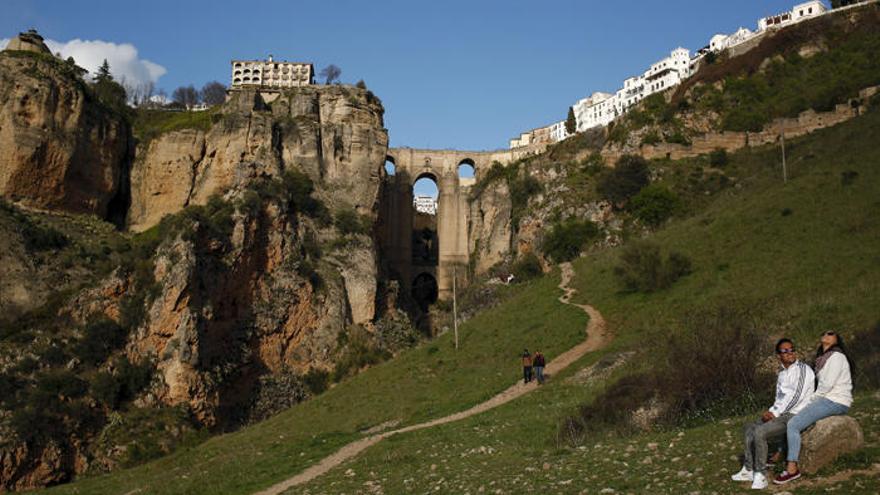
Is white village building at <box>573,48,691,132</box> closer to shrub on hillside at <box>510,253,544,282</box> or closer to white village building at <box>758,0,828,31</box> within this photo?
white village building at <box>758,0,828,31</box>

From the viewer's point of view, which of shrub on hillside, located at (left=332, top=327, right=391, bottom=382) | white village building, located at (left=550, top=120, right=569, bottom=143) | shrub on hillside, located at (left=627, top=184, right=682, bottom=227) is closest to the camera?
shrub on hillside, located at (left=332, top=327, right=391, bottom=382)

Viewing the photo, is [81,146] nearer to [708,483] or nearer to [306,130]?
[306,130]

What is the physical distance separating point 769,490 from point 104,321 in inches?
1597

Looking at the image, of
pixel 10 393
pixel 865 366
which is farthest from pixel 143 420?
pixel 865 366

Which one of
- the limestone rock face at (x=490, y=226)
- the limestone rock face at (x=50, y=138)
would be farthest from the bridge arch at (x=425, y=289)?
the limestone rock face at (x=50, y=138)

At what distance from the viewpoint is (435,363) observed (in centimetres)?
3284

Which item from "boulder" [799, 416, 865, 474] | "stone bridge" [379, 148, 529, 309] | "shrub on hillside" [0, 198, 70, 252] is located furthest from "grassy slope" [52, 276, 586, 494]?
"stone bridge" [379, 148, 529, 309]

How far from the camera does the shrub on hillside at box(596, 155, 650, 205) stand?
202 ft

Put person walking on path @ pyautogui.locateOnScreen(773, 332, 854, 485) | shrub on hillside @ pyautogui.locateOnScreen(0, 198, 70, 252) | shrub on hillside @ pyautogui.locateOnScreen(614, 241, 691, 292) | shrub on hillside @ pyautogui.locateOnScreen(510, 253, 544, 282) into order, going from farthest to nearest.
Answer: shrub on hillside @ pyautogui.locateOnScreen(510, 253, 544, 282)
shrub on hillside @ pyautogui.locateOnScreen(0, 198, 70, 252)
shrub on hillside @ pyautogui.locateOnScreen(614, 241, 691, 292)
person walking on path @ pyautogui.locateOnScreen(773, 332, 854, 485)

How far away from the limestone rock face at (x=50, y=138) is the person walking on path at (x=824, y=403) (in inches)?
2084

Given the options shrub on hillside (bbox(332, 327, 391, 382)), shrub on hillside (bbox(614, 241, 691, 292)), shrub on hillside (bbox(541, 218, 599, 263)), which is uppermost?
shrub on hillside (bbox(541, 218, 599, 263))

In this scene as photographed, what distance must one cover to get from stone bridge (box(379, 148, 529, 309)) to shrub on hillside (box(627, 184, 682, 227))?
18.6 m

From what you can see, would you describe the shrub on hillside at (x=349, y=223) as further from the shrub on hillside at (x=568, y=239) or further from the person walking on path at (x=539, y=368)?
the person walking on path at (x=539, y=368)

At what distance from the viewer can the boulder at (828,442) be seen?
9242mm
